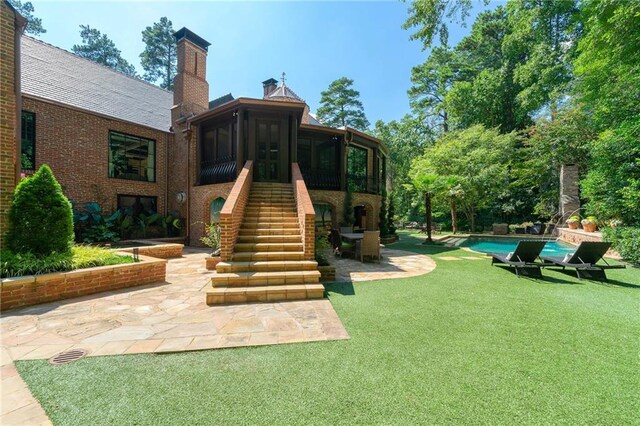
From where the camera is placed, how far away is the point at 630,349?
2.97m

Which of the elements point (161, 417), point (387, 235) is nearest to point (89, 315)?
point (161, 417)

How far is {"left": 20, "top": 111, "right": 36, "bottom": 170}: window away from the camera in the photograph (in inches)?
368

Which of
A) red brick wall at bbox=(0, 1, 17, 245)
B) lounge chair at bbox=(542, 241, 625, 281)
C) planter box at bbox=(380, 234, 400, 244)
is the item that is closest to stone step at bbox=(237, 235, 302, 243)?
red brick wall at bbox=(0, 1, 17, 245)

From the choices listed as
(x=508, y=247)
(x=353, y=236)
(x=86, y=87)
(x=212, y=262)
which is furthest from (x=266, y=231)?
(x=508, y=247)

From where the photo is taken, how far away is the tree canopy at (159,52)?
31.8 metres

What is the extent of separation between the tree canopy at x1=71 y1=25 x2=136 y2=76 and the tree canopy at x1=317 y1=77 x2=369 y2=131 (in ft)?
A: 80.8

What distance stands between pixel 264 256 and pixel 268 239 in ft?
2.38

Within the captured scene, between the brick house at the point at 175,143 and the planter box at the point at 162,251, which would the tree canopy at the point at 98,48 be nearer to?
the brick house at the point at 175,143

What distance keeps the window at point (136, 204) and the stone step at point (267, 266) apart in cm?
928

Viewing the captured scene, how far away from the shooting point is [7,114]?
16.8 ft

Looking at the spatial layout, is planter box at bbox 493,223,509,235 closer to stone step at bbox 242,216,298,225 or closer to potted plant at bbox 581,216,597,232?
potted plant at bbox 581,216,597,232

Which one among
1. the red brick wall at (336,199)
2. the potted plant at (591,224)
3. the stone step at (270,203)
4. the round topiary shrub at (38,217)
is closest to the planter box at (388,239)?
the red brick wall at (336,199)

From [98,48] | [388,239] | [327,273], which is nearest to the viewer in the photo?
[327,273]

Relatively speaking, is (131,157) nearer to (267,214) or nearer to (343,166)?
(267,214)
